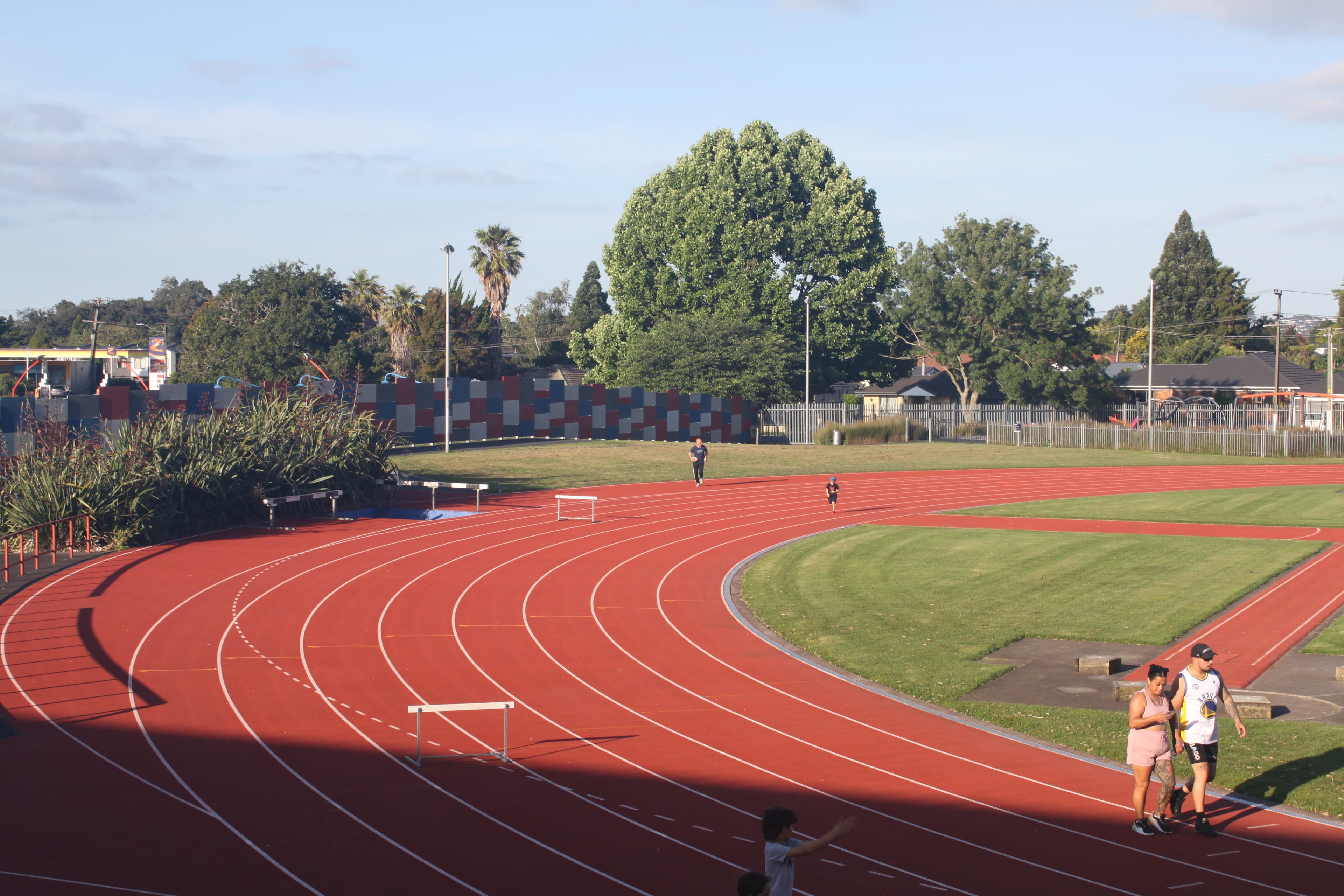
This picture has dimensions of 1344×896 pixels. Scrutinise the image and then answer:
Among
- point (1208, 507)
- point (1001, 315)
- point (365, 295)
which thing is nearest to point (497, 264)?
point (365, 295)

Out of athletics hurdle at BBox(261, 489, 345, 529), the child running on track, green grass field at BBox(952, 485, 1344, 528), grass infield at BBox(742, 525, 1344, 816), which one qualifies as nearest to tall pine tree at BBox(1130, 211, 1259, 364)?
green grass field at BBox(952, 485, 1344, 528)

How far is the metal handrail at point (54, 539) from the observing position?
71.9 ft

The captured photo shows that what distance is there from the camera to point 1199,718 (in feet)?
31.6

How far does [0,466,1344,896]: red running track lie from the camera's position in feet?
28.4

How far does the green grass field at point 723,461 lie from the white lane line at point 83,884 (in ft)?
89.7

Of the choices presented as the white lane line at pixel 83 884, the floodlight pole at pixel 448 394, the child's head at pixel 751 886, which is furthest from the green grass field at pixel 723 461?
the child's head at pixel 751 886

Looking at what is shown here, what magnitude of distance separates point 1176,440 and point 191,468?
153ft

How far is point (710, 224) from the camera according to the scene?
6775 cm

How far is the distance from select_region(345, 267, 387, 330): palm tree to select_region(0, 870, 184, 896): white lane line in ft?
250

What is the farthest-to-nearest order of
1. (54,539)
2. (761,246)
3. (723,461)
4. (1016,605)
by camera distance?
(761,246), (723,461), (54,539), (1016,605)

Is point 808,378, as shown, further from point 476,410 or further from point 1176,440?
point 476,410

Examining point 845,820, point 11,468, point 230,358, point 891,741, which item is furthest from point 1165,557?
point 230,358

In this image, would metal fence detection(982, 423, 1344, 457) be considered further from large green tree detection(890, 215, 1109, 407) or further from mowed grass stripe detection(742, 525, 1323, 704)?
mowed grass stripe detection(742, 525, 1323, 704)

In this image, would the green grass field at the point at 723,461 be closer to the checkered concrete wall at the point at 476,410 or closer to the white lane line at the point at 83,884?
the checkered concrete wall at the point at 476,410
